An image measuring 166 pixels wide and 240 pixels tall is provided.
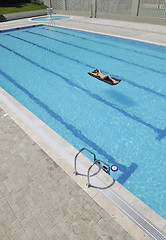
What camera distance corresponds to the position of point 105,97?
7.86 meters

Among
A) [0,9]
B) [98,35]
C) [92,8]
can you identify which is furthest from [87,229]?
[0,9]

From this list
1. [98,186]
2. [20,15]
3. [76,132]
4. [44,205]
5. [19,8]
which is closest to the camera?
[44,205]

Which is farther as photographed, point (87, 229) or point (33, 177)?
point (33, 177)

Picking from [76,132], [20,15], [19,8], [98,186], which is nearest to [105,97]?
[76,132]

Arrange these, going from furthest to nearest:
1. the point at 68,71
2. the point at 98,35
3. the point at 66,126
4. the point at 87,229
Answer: the point at 98,35, the point at 68,71, the point at 66,126, the point at 87,229

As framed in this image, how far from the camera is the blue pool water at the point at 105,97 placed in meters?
5.03

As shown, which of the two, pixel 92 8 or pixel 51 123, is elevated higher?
pixel 92 8

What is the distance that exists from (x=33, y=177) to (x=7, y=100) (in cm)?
401

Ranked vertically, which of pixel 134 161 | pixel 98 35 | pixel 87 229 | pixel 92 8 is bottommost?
pixel 134 161

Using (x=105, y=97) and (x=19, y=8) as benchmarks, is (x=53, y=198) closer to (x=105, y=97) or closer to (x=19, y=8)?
(x=105, y=97)

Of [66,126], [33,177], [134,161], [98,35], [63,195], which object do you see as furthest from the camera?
[98,35]

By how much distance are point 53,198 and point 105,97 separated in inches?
209

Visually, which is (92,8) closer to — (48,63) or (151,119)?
(48,63)

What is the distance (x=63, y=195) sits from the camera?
3.59m
